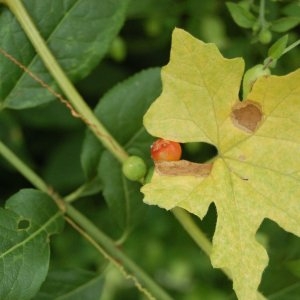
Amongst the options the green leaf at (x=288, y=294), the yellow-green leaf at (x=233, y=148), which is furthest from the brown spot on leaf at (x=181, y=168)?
the green leaf at (x=288, y=294)

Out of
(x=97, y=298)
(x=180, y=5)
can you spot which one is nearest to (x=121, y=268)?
(x=97, y=298)

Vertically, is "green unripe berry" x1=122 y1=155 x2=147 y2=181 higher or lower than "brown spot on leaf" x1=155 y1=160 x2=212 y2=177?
lower

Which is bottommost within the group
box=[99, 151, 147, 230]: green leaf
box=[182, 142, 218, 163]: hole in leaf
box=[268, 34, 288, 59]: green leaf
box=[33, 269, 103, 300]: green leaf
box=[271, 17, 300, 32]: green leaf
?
box=[182, 142, 218, 163]: hole in leaf

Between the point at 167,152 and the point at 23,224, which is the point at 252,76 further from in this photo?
the point at 23,224

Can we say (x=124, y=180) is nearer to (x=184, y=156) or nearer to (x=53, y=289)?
(x=53, y=289)

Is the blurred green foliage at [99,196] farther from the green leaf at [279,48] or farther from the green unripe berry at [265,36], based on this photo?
the green leaf at [279,48]

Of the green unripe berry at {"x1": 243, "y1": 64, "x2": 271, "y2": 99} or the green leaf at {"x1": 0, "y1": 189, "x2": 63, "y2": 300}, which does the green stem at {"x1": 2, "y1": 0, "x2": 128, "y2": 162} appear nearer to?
the green leaf at {"x1": 0, "y1": 189, "x2": 63, "y2": 300}

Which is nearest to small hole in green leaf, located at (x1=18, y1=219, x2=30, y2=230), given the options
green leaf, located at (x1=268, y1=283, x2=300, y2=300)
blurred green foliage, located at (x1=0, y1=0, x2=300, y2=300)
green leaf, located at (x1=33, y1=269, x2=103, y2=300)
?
green leaf, located at (x1=33, y1=269, x2=103, y2=300)
